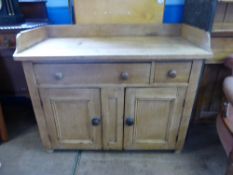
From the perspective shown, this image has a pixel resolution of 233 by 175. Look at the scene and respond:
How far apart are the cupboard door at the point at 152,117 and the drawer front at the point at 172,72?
2.4 inches

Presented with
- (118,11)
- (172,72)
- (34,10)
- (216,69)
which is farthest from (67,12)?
(216,69)

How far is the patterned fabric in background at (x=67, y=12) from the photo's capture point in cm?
141

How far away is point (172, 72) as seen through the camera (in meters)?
1.03

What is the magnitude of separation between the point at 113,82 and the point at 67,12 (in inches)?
30.4

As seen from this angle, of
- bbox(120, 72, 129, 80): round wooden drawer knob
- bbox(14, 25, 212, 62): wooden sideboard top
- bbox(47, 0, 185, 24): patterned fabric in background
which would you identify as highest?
bbox(47, 0, 185, 24): patterned fabric in background

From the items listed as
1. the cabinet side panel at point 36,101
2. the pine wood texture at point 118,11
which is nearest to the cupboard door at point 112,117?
the cabinet side panel at point 36,101

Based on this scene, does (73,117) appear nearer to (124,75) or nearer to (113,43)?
(124,75)

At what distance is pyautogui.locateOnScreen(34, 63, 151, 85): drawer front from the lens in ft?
3.35

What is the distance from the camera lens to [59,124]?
1.23m

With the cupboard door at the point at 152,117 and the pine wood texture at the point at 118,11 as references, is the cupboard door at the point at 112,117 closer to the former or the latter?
the cupboard door at the point at 152,117

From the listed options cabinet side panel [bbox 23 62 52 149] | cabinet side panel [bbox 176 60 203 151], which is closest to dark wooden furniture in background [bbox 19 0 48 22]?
cabinet side panel [bbox 23 62 52 149]

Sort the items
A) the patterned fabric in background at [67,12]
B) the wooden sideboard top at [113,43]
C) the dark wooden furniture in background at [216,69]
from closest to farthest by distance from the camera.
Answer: the wooden sideboard top at [113,43], the dark wooden furniture in background at [216,69], the patterned fabric in background at [67,12]

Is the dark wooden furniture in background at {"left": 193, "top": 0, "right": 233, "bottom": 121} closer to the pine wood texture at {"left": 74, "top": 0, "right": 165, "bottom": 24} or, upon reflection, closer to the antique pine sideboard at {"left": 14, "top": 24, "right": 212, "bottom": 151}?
the antique pine sideboard at {"left": 14, "top": 24, "right": 212, "bottom": 151}

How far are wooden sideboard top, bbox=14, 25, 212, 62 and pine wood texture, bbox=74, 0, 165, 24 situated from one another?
6 cm
